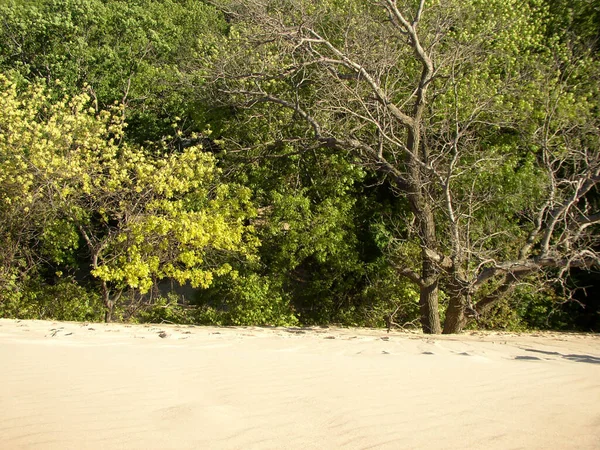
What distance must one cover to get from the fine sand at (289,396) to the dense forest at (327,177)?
4.61 m

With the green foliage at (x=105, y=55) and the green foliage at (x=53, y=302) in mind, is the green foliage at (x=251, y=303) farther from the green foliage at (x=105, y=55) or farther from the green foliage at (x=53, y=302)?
the green foliage at (x=105, y=55)

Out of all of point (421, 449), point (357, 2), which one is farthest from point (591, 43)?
point (421, 449)

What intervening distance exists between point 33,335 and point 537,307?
462 inches

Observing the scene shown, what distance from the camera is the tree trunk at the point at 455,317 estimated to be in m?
11.7

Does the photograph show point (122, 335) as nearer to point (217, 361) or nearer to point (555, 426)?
point (217, 361)

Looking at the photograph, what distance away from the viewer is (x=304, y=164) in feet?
47.5

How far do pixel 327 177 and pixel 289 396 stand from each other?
994 centimetres

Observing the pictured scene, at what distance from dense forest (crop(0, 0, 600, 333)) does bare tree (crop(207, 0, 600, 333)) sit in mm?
78

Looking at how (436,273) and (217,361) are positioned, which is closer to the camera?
(217,361)

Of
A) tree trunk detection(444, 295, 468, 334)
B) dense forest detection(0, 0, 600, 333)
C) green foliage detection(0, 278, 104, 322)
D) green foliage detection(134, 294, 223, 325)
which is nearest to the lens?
tree trunk detection(444, 295, 468, 334)

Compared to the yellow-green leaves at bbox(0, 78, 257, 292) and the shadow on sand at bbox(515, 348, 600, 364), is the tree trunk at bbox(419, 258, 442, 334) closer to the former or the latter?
the yellow-green leaves at bbox(0, 78, 257, 292)

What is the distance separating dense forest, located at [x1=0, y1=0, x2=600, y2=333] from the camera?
11758 millimetres

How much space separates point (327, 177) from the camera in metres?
14.3

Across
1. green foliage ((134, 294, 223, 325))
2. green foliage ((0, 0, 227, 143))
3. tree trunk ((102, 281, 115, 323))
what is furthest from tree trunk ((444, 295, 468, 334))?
green foliage ((0, 0, 227, 143))
